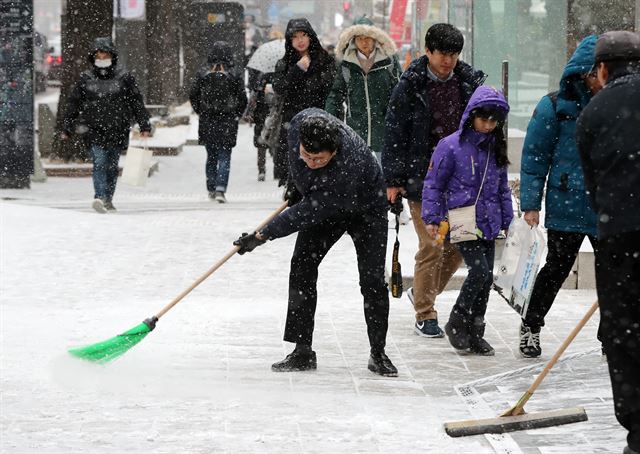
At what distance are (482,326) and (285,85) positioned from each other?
4.97 metres

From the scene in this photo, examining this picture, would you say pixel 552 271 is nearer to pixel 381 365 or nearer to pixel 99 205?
pixel 381 365

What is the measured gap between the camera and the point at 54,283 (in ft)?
33.5

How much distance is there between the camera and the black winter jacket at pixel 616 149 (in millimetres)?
5328

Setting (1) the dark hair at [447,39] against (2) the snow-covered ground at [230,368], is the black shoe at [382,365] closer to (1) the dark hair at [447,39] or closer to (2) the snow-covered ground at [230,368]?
(2) the snow-covered ground at [230,368]

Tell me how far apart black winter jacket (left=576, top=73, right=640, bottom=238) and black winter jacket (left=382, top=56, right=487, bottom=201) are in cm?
293

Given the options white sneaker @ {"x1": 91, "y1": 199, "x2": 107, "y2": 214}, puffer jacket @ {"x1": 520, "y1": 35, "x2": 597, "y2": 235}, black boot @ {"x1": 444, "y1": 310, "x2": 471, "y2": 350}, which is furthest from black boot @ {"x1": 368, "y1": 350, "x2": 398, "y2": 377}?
white sneaker @ {"x1": 91, "y1": 199, "x2": 107, "y2": 214}

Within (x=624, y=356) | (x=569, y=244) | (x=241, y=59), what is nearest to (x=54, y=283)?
(x=569, y=244)

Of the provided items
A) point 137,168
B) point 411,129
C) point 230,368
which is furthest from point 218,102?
point 230,368

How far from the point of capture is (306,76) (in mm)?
12492

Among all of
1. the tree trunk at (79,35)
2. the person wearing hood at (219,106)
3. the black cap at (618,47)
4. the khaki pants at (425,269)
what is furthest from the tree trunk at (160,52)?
the black cap at (618,47)

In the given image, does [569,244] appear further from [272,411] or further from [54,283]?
[54,283]

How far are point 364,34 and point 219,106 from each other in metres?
5.30

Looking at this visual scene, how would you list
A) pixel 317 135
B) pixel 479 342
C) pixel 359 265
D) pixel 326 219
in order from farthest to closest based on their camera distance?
pixel 479 342, pixel 359 265, pixel 326 219, pixel 317 135

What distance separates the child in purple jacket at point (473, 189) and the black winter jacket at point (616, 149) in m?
2.37
